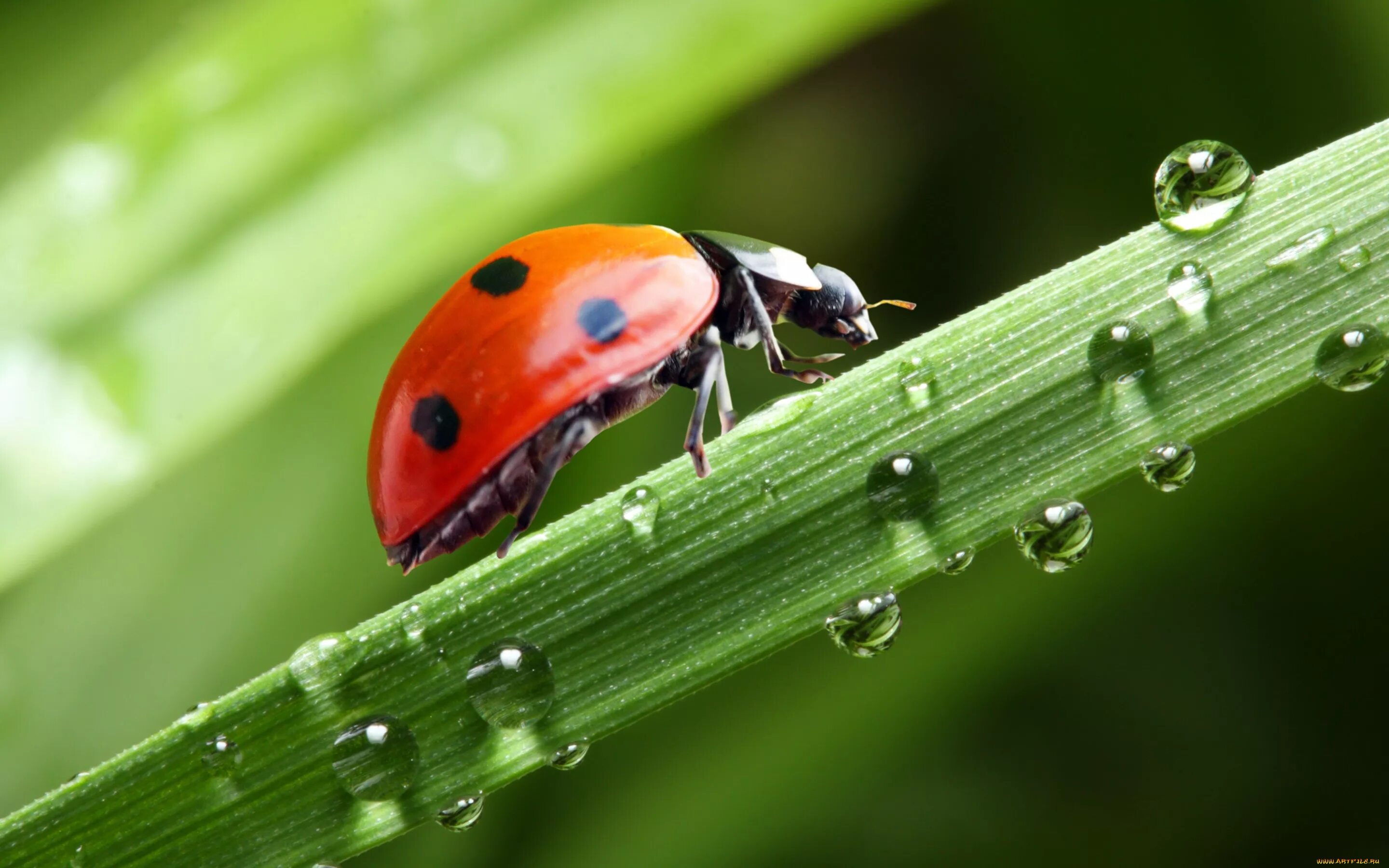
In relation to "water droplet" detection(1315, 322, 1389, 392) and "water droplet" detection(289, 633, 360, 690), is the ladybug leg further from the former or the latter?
"water droplet" detection(1315, 322, 1389, 392)

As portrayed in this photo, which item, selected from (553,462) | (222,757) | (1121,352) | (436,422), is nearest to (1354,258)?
(1121,352)

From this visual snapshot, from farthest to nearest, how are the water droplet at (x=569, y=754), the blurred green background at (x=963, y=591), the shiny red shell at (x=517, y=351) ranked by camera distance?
the blurred green background at (x=963, y=591) < the shiny red shell at (x=517, y=351) < the water droplet at (x=569, y=754)

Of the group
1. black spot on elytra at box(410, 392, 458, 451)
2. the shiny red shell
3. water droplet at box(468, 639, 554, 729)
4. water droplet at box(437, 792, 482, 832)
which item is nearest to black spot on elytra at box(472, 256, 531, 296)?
the shiny red shell

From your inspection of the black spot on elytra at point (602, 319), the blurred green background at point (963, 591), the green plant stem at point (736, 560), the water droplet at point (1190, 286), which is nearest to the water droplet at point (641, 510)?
the green plant stem at point (736, 560)

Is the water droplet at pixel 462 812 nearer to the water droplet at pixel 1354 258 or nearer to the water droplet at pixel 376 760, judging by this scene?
the water droplet at pixel 376 760

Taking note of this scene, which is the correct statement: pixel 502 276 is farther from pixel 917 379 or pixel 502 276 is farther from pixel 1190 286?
pixel 1190 286

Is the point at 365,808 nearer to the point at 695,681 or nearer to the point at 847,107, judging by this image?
the point at 695,681
